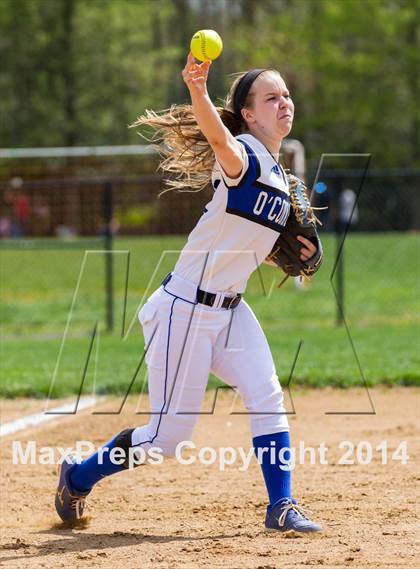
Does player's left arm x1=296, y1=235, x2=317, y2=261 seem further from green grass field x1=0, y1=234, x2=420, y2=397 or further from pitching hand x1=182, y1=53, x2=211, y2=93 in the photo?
green grass field x1=0, y1=234, x2=420, y2=397

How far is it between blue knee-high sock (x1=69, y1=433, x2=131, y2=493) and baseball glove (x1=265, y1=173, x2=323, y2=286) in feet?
3.96

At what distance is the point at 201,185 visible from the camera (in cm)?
480

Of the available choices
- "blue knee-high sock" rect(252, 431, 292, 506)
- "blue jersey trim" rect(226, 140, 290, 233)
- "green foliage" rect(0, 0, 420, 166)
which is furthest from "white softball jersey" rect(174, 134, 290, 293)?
"green foliage" rect(0, 0, 420, 166)

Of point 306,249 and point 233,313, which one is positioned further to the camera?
A: point 306,249

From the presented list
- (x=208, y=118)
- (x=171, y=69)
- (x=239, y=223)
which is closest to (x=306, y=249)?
(x=239, y=223)

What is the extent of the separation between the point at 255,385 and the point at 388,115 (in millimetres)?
39841

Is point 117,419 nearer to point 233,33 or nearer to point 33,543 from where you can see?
point 33,543

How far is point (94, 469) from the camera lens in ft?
16.0

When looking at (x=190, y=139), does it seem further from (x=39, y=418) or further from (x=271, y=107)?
(x=39, y=418)

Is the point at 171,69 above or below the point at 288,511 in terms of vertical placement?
above

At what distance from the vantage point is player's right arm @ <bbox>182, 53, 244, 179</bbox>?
4.18 m

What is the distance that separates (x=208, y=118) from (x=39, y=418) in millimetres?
4112

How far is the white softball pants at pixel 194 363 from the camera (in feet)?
14.9

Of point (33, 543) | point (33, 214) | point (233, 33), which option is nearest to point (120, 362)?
point (33, 543)
